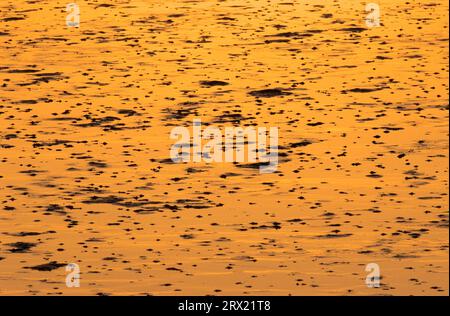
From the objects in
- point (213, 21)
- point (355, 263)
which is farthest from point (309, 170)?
point (213, 21)

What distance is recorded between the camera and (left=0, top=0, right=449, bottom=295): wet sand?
16.0 m

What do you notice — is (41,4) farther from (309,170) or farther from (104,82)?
(309,170)

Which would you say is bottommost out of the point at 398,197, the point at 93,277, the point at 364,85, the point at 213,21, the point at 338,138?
the point at 93,277

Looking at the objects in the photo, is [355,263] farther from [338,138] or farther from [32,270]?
[338,138]

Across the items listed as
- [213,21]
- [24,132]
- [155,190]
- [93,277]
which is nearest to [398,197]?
[155,190]

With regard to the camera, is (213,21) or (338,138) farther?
(213,21)

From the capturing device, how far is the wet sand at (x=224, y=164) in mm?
16000

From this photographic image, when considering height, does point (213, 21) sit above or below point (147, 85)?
above

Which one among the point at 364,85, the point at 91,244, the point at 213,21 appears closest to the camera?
the point at 91,244

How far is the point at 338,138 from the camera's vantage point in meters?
20.6

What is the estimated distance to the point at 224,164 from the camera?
1969 centimetres

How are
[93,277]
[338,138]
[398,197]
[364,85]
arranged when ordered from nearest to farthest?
[93,277] → [398,197] → [338,138] → [364,85]

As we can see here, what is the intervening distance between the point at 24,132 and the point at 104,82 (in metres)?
2.89

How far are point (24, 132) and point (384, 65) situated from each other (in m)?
6.10
